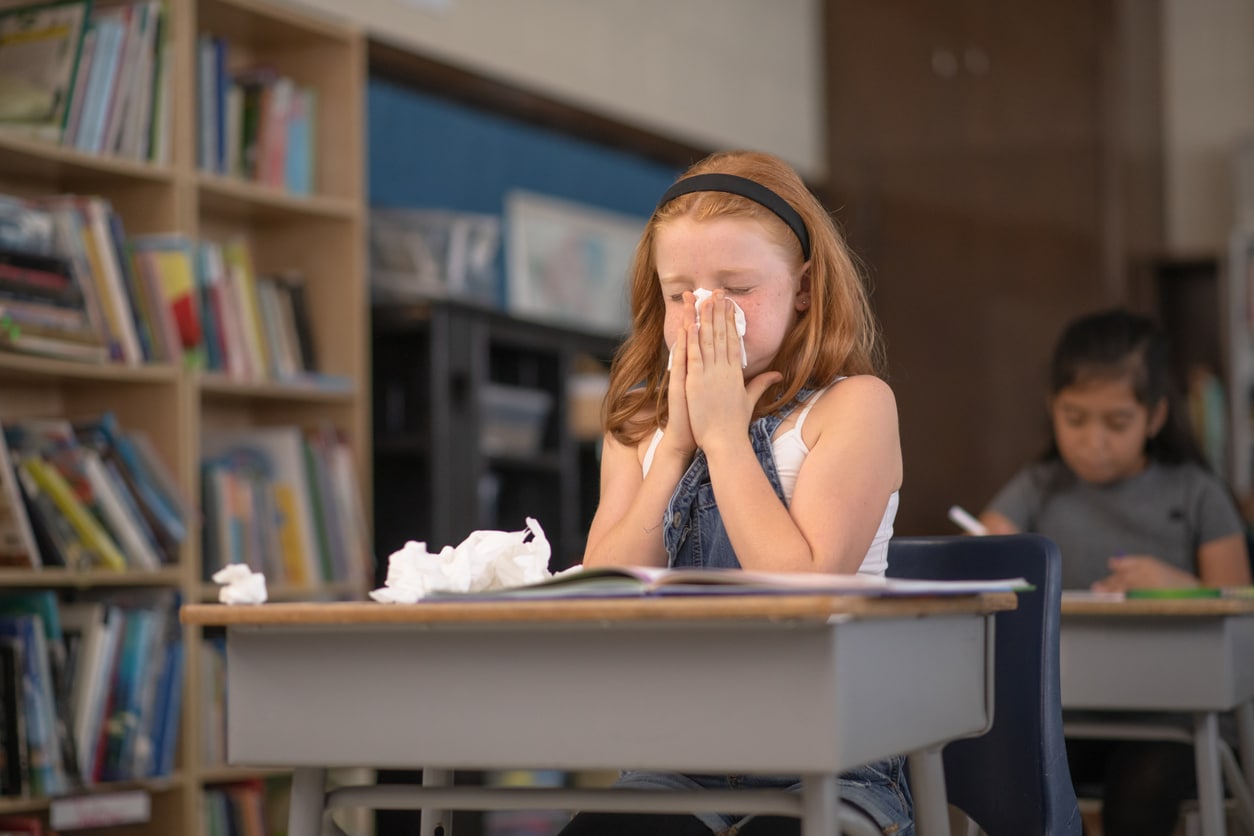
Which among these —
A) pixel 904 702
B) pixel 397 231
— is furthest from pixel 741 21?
pixel 904 702

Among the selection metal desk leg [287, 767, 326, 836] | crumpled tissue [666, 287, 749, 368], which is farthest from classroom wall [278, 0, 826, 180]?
metal desk leg [287, 767, 326, 836]

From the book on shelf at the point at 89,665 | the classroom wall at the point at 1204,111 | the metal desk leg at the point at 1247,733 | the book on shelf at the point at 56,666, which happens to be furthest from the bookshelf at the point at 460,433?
the classroom wall at the point at 1204,111

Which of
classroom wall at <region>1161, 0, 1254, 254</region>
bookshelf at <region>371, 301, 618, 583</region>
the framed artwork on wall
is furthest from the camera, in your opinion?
classroom wall at <region>1161, 0, 1254, 254</region>

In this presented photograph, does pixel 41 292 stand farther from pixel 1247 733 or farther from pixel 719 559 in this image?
pixel 1247 733

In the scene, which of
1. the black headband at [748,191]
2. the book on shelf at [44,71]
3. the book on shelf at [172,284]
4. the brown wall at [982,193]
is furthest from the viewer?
the brown wall at [982,193]

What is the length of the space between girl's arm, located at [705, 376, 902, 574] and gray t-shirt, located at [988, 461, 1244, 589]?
1.32 m

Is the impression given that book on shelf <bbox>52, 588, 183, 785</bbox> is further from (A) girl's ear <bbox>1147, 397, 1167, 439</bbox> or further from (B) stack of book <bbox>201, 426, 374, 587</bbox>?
(A) girl's ear <bbox>1147, 397, 1167, 439</bbox>

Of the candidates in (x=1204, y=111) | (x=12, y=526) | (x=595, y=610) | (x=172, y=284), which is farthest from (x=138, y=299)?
(x=1204, y=111)

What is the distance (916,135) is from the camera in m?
6.13

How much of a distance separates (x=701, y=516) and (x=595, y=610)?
54cm

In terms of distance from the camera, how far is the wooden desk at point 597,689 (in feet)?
3.72

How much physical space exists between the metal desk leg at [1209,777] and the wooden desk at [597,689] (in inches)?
33.4

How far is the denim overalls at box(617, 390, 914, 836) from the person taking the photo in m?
1.50

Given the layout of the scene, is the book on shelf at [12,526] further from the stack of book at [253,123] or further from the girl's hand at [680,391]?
the girl's hand at [680,391]
